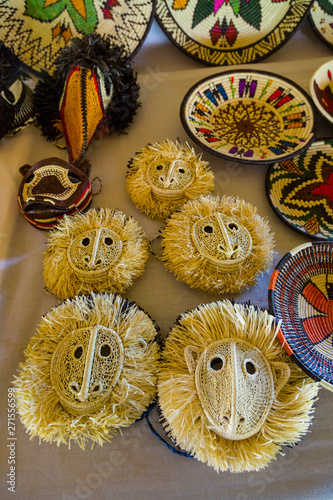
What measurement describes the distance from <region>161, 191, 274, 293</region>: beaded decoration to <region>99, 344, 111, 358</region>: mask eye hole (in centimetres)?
24

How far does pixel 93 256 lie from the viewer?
2.38ft

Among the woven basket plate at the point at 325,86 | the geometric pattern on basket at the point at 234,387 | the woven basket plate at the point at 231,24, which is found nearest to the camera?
the geometric pattern on basket at the point at 234,387

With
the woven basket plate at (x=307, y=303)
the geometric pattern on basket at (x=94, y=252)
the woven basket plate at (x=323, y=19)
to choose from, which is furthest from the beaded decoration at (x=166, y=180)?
the woven basket plate at (x=323, y=19)

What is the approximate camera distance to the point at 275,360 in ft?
2.03

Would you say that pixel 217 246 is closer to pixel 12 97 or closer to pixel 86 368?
pixel 86 368

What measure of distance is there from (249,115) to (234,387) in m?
0.84

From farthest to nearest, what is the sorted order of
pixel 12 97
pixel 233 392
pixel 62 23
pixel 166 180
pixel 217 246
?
pixel 62 23 < pixel 12 97 < pixel 166 180 < pixel 217 246 < pixel 233 392

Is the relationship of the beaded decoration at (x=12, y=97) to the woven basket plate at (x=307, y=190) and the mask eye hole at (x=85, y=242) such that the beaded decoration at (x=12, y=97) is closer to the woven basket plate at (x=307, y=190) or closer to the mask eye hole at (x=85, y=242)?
the mask eye hole at (x=85, y=242)

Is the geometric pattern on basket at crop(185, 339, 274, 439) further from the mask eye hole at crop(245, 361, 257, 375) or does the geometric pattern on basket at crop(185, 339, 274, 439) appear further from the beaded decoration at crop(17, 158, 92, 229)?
the beaded decoration at crop(17, 158, 92, 229)

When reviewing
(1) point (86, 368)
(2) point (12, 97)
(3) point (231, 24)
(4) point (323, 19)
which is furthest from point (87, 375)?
(4) point (323, 19)

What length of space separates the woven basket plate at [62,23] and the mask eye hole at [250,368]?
1033 mm

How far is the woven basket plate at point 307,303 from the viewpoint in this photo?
25.6 inches

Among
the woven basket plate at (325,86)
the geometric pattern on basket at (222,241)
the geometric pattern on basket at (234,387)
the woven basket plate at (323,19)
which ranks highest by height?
the woven basket plate at (323,19)

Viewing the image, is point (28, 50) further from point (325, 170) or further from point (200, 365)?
point (200, 365)
